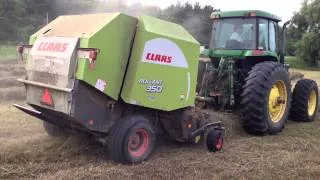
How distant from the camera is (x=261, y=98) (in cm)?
764

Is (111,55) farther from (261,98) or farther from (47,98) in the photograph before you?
(261,98)

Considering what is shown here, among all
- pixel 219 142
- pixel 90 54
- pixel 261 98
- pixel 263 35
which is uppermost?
pixel 263 35

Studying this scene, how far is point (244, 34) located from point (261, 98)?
4.94 ft

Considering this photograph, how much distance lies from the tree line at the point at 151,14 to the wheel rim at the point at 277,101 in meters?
1.96

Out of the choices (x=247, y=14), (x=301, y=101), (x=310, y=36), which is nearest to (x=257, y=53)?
(x=247, y=14)

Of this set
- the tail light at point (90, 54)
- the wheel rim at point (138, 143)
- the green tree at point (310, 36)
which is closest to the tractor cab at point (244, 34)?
the wheel rim at point (138, 143)

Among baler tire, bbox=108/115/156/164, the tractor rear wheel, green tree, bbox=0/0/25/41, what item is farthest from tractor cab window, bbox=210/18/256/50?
green tree, bbox=0/0/25/41

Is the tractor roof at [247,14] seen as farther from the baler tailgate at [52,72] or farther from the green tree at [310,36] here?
the green tree at [310,36]

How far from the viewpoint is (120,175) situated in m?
5.38

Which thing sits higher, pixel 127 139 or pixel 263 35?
pixel 263 35

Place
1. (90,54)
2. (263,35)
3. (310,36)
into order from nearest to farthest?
(90,54)
(263,35)
(310,36)

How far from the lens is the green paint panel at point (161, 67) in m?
5.84

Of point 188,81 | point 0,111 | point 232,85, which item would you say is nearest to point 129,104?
point 188,81

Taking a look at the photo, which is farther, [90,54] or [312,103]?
[312,103]
